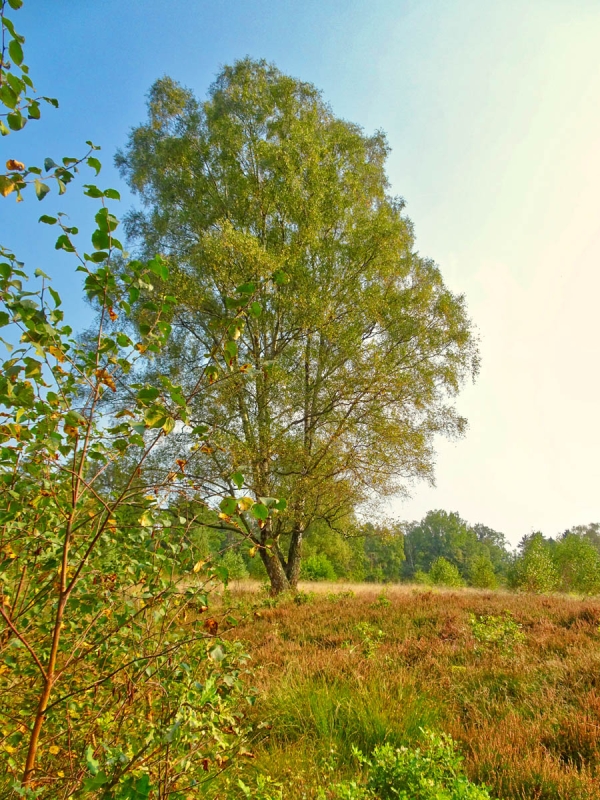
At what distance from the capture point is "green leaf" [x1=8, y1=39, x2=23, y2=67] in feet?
4.00

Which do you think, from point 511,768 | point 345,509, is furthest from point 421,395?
point 511,768

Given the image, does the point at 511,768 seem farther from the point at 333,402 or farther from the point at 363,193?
the point at 363,193

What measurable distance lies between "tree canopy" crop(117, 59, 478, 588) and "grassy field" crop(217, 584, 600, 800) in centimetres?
476

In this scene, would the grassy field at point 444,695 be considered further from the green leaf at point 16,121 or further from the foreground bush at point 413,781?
the green leaf at point 16,121

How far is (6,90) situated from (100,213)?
0.39 meters

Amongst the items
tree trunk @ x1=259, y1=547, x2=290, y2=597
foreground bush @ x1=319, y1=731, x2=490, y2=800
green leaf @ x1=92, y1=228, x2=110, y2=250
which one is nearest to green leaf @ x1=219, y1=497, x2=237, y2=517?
green leaf @ x1=92, y1=228, x2=110, y2=250

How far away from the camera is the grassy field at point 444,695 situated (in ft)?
10.9

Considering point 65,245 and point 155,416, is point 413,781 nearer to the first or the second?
point 155,416

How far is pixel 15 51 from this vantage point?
123cm

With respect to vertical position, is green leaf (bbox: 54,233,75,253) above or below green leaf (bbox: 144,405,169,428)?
above

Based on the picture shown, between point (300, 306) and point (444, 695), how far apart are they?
964 centimetres

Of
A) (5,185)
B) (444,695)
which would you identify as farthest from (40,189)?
(444,695)

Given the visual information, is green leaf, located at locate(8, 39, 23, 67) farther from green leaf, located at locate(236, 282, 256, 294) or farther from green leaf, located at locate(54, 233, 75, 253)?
green leaf, located at locate(236, 282, 256, 294)

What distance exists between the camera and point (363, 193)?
48.1ft
